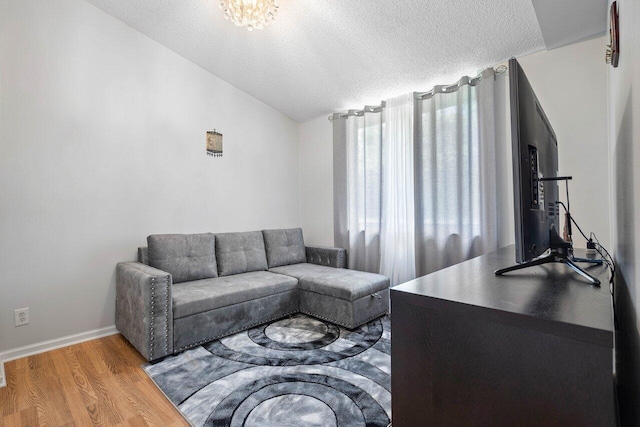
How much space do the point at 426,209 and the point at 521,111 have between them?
220 cm

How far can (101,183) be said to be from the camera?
2.77m

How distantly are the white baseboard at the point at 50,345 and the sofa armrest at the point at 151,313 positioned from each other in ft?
1.72

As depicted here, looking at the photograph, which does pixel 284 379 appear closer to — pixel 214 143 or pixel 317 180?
pixel 214 143

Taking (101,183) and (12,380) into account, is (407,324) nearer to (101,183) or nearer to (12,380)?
(12,380)

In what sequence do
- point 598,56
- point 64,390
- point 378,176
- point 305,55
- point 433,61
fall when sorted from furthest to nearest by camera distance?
point 378,176
point 305,55
point 433,61
point 598,56
point 64,390

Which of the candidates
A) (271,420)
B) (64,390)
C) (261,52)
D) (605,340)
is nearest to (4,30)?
(261,52)

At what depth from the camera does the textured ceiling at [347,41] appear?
2307 mm

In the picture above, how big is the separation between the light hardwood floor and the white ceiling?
281 cm

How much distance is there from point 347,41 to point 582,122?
193 cm

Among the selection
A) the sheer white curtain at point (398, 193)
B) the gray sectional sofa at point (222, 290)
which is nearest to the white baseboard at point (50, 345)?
the gray sectional sofa at point (222, 290)

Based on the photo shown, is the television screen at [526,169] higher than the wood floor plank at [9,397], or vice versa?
the television screen at [526,169]

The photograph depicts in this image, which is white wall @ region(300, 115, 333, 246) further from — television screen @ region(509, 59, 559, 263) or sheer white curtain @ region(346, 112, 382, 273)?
television screen @ region(509, 59, 559, 263)

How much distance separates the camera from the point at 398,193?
336 centimetres

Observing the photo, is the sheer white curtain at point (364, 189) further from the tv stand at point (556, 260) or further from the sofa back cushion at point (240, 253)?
the tv stand at point (556, 260)
